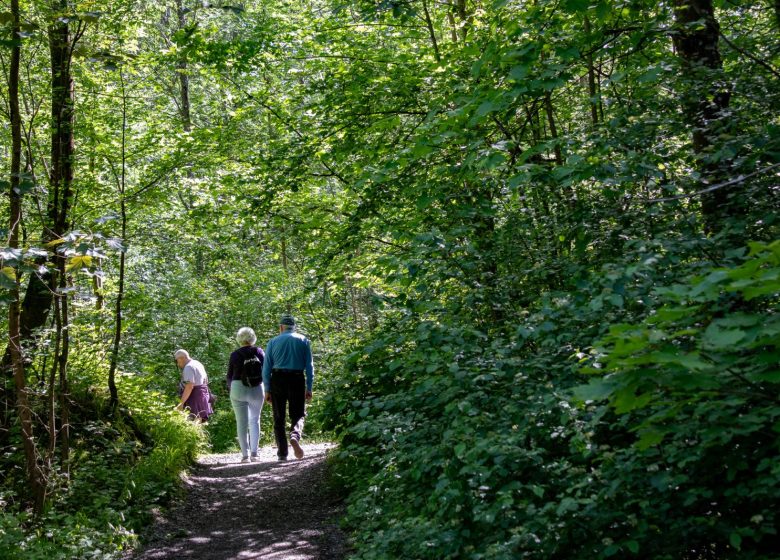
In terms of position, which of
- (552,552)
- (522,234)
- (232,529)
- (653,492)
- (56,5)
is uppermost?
(56,5)

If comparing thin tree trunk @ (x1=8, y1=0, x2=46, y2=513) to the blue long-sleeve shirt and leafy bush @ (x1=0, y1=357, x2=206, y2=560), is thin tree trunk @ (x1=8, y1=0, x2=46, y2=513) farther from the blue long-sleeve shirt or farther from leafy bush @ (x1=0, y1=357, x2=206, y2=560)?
the blue long-sleeve shirt

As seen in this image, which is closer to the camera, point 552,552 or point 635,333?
point 635,333

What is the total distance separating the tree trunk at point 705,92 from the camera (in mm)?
4859

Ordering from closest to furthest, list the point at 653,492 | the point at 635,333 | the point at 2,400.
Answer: the point at 635,333
the point at 653,492
the point at 2,400

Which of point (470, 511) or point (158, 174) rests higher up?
point (158, 174)

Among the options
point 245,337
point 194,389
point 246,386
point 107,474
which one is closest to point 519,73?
point 107,474

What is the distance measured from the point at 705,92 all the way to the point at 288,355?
6.42 metres

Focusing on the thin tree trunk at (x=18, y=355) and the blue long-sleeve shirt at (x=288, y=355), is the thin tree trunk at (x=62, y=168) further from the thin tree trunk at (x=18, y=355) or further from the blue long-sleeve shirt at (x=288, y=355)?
the blue long-sleeve shirt at (x=288, y=355)

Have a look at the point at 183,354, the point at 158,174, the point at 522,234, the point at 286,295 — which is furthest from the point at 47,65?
the point at 286,295

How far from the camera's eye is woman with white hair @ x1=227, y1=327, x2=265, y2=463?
10742 mm

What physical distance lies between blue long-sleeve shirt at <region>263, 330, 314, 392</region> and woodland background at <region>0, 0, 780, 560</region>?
1182 millimetres

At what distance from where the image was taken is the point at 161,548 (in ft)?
21.5

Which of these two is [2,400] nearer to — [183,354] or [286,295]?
[183,354]

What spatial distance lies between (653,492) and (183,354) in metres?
10.3
